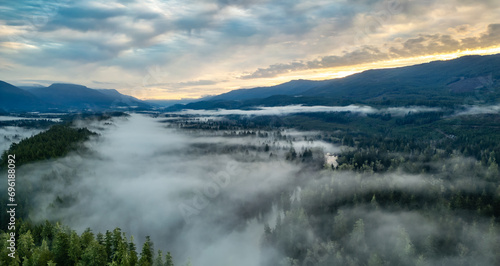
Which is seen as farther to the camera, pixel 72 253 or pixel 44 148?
pixel 44 148

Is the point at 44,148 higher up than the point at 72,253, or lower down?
higher up

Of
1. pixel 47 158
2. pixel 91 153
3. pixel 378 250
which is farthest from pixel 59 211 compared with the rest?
pixel 378 250

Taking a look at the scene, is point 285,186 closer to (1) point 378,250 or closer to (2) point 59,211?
(1) point 378,250

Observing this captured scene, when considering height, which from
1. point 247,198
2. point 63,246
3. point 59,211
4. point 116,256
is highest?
point 63,246

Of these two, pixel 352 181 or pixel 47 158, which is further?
pixel 352 181

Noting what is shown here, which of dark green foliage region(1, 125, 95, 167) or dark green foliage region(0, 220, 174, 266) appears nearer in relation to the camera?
dark green foliage region(0, 220, 174, 266)

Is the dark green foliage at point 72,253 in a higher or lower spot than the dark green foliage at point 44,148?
lower

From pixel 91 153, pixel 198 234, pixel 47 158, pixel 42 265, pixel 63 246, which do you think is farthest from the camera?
pixel 91 153

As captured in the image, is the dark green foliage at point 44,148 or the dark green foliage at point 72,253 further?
the dark green foliage at point 44,148

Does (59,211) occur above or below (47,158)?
below

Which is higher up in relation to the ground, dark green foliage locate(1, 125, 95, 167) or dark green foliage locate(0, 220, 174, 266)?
dark green foliage locate(1, 125, 95, 167)

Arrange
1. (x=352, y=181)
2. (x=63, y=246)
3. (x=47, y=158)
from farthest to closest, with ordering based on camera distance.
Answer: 1. (x=352, y=181)
2. (x=47, y=158)
3. (x=63, y=246)
